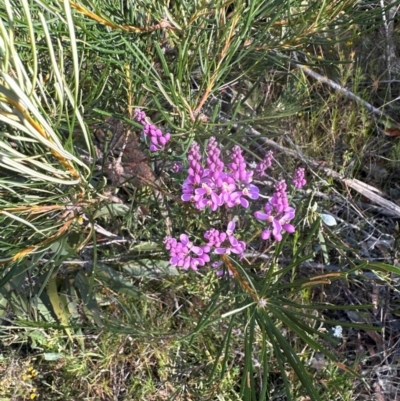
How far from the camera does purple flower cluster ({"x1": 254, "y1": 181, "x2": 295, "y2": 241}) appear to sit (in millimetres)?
1010

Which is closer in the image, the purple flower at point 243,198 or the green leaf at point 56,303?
the purple flower at point 243,198

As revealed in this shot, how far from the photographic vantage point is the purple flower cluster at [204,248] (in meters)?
1.02

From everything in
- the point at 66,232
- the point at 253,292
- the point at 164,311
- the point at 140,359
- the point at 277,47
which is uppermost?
the point at 277,47

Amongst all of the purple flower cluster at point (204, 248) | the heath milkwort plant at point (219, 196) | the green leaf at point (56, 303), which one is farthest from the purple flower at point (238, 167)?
the green leaf at point (56, 303)

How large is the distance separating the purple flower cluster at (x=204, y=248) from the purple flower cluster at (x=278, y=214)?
66 millimetres

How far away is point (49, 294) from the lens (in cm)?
181


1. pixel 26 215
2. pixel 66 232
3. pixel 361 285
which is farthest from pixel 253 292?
pixel 361 285

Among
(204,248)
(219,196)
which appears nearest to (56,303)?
(204,248)

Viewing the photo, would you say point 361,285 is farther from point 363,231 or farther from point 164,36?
point 164,36

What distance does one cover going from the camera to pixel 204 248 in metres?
1.05

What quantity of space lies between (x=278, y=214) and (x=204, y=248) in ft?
0.57

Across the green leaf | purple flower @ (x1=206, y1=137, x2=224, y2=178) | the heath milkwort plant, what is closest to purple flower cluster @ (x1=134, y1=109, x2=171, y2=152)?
the heath milkwort plant

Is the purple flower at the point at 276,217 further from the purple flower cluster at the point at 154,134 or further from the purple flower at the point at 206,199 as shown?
the purple flower cluster at the point at 154,134

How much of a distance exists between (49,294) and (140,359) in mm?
428
